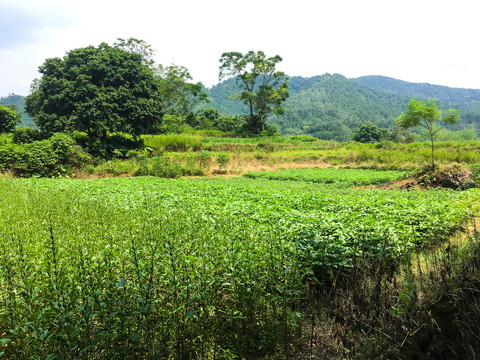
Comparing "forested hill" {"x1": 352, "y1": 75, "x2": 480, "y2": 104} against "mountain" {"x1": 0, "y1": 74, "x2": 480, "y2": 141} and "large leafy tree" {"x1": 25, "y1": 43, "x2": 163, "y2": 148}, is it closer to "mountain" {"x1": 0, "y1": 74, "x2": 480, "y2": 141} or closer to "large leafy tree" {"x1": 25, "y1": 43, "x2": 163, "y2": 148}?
"mountain" {"x1": 0, "y1": 74, "x2": 480, "y2": 141}

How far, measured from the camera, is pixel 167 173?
1922cm

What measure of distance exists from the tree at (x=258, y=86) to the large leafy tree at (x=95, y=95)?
22.6 metres

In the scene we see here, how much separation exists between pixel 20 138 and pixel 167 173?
550 inches

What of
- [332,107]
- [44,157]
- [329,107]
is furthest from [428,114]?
[332,107]

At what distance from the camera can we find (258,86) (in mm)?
43500

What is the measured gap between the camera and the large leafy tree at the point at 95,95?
20.6 metres

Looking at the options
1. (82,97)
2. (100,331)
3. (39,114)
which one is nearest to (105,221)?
(100,331)

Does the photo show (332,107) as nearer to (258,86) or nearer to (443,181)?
(258,86)

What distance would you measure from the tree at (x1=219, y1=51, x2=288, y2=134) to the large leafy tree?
22.6 m

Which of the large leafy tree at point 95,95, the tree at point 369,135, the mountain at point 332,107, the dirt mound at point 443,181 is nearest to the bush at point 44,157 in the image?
the large leafy tree at point 95,95

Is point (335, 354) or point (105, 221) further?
point (105, 221)

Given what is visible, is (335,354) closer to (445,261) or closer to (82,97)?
(445,261)

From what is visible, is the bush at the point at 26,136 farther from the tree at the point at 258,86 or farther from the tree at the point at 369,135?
the tree at the point at 369,135

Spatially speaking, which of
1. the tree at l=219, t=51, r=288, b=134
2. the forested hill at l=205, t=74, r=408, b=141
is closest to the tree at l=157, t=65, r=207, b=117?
the tree at l=219, t=51, r=288, b=134
